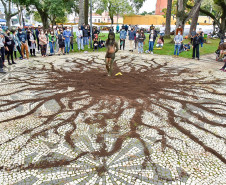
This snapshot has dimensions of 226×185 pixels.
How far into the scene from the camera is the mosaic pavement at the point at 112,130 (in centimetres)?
300

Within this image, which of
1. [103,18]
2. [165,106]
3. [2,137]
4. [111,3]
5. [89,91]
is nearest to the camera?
[2,137]

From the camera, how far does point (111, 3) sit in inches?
2126

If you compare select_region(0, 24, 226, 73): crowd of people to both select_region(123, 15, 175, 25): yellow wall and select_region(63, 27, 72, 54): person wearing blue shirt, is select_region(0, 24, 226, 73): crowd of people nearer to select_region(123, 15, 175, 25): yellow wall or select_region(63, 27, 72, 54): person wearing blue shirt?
select_region(63, 27, 72, 54): person wearing blue shirt

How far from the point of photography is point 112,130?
4160 mm

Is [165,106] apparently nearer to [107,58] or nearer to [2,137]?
[107,58]

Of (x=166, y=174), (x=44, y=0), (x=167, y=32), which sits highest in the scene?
(x=44, y=0)

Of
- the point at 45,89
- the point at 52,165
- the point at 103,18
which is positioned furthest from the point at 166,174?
the point at 103,18

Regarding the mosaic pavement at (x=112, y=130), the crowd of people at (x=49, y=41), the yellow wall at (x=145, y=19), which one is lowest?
the mosaic pavement at (x=112, y=130)

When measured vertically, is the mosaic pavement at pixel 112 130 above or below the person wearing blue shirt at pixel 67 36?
below

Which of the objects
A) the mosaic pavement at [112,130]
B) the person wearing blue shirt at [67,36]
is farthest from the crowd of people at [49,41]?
the mosaic pavement at [112,130]

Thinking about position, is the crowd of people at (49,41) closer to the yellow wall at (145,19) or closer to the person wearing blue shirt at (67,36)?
the person wearing blue shirt at (67,36)

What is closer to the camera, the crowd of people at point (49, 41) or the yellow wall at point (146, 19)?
the crowd of people at point (49, 41)

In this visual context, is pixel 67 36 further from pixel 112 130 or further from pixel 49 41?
pixel 112 130

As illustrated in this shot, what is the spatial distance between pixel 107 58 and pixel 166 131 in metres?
4.44
